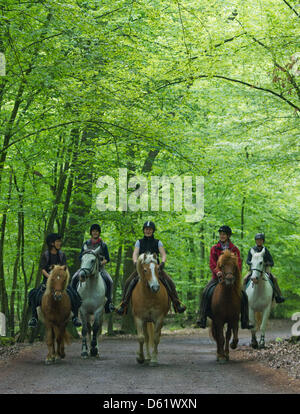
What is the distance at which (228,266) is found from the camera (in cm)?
1195

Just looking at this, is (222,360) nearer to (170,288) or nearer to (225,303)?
(225,303)

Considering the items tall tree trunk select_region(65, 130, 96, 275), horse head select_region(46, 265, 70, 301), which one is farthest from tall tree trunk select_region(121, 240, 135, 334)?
horse head select_region(46, 265, 70, 301)

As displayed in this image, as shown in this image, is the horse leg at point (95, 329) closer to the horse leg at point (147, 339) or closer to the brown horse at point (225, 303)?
the horse leg at point (147, 339)

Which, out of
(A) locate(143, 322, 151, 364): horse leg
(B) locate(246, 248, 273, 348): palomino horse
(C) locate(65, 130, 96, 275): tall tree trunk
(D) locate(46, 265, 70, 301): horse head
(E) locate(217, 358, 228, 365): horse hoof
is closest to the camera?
(D) locate(46, 265, 70, 301): horse head

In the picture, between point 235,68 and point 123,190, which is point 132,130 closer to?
point 235,68

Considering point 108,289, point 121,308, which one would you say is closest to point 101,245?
point 108,289

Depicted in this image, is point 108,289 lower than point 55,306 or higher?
higher

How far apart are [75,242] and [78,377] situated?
12662mm

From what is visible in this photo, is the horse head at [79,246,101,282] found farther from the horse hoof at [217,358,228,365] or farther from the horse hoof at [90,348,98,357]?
the horse hoof at [217,358,228,365]

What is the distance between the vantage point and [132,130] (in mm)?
14055

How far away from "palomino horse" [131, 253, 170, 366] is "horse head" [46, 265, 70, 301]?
1481mm

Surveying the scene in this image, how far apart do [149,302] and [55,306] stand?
2.01 meters

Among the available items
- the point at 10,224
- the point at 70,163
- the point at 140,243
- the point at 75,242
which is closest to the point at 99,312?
the point at 140,243

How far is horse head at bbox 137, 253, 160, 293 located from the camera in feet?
38.1
